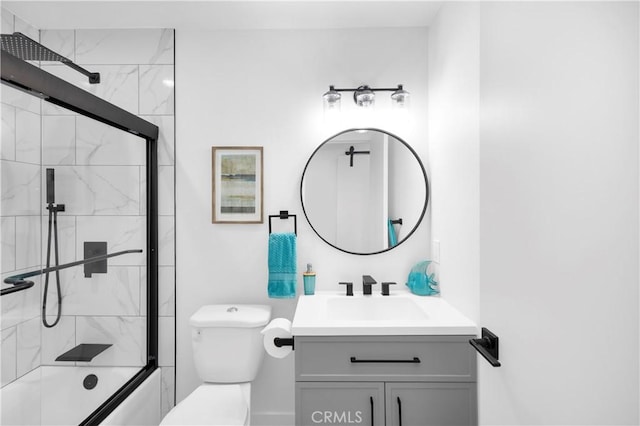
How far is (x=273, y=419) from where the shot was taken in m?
1.98

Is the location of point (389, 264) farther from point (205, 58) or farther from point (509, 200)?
point (205, 58)

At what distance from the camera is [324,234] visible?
6.56ft

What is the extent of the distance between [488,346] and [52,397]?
5.76ft

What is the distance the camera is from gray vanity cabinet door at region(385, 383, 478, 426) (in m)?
1.37

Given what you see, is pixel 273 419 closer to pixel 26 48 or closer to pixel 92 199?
pixel 92 199

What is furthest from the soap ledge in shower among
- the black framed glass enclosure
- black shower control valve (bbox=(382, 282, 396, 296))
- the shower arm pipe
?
black shower control valve (bbox=(382, 282, 396, 296))

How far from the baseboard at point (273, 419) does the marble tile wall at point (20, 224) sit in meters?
1.14

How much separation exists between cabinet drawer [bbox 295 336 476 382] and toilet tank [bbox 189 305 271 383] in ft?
1.48

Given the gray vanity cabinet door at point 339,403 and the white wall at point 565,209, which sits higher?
the white wall at point 565,209

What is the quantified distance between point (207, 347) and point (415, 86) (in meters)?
1.85

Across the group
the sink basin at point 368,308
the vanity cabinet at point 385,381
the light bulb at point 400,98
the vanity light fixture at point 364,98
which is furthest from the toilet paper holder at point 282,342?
the light bulb at point 400,98

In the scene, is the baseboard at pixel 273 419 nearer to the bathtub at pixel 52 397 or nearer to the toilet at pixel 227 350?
the toilet at pixel 227 350

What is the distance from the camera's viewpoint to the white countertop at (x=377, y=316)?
1.38 m

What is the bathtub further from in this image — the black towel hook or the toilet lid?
the black towel hook
